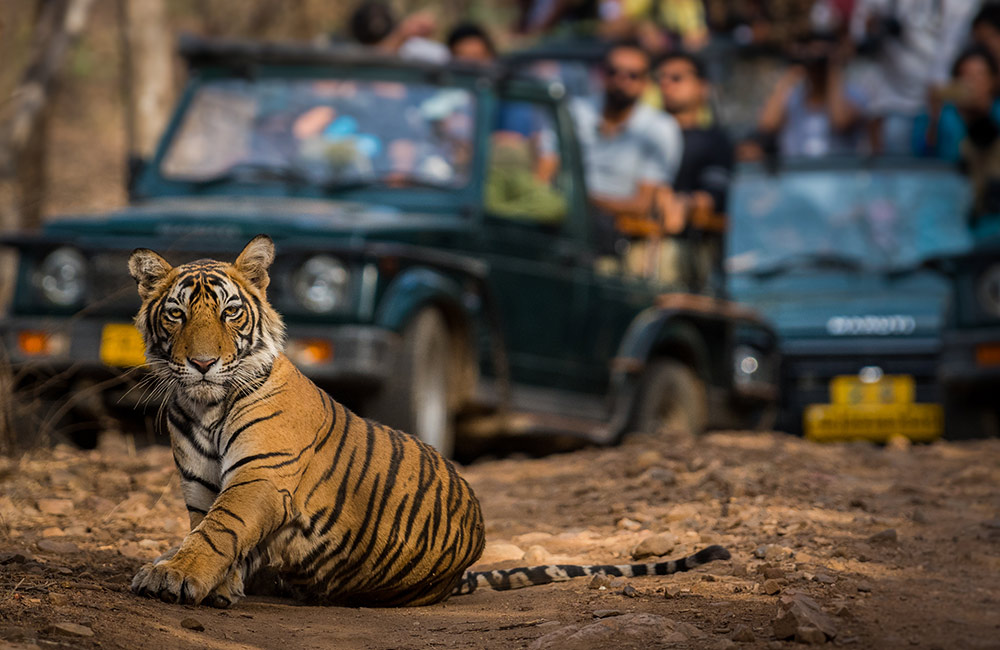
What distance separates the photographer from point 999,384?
940 cm

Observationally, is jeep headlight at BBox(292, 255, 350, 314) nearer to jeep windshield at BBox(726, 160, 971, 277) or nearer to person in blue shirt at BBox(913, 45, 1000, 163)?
jeep windshield at BBox(726, 160, 971, 277)

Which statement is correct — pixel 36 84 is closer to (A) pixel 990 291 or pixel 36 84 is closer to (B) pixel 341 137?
(B) pixel 341 137

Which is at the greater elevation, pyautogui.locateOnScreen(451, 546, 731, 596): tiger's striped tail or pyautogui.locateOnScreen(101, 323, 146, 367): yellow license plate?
pyautogui.locateOnScreen(101, 323, 146, 367): yellow license plate

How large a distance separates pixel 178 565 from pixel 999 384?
6.55 meters

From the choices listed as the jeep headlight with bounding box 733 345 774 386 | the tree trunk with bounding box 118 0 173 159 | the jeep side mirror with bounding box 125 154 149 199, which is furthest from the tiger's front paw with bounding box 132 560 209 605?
the tree trunk with bounding box 118 0 173 159

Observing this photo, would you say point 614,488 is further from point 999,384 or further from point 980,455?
point 999,384

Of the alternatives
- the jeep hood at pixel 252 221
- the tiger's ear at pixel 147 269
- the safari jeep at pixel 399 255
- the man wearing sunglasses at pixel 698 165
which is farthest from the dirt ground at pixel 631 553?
the man wearing sunglasses at pixel 698 165

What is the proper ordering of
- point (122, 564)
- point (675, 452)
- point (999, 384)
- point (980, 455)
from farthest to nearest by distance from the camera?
point (999, 384)
point (980, 455)
point (675, 452)
point (122, 564)

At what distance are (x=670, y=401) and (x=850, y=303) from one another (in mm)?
2076

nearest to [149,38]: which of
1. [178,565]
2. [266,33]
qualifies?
[266,33]

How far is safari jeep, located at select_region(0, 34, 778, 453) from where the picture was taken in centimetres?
704

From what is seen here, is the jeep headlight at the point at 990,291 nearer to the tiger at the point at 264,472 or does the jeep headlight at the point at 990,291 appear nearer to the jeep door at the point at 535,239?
the jeep door at the point at 535,239

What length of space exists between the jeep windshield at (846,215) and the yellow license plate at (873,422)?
1.49 m

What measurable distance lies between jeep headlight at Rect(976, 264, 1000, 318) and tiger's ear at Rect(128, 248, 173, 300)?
20.9 ft
